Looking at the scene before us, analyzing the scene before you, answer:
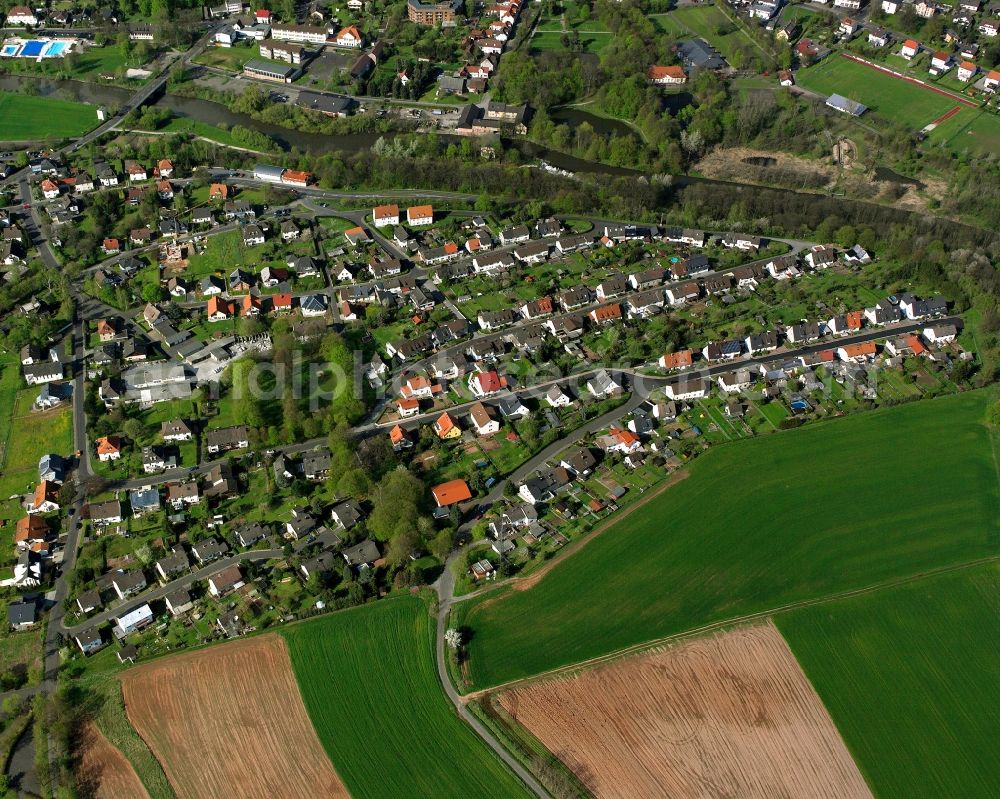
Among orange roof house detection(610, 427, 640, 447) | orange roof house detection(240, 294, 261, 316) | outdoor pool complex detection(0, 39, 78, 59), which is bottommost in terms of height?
orange roof house detection(240, 294, 261, 316)

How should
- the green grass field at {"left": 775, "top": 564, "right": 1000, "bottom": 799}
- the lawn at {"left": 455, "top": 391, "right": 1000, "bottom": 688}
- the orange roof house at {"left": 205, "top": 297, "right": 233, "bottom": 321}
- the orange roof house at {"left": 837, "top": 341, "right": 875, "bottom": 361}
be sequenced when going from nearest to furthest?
the green grass field at {"left": 775, "top": 564, "right": 1000, "bottom": 799} → the lawn at {"left": 455, "top": 391, "right": 1000, "bottom": 688} → the orange roof house at {"left": 837, "top": 341, "right": 875, "bottom": 361} → the orange roof house at {"left": 205, "top": 297, "right": 233, "bottom": 321}

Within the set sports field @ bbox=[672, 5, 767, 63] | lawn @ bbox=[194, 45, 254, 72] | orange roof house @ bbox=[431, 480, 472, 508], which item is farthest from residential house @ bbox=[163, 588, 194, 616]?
sports field @ bbox=[672, 5, 767, 63]

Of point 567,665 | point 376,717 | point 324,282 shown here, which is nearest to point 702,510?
point 567,665

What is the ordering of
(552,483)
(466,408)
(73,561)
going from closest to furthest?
(73,561) → (552,483) → (466,408)

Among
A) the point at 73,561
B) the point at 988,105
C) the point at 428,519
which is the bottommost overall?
the point at 73,561

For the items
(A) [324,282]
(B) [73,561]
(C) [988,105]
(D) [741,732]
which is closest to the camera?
(D) [741,732]

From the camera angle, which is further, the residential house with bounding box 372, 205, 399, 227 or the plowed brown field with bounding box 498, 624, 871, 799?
the residential house with bounding box 372, 205, 399, 227

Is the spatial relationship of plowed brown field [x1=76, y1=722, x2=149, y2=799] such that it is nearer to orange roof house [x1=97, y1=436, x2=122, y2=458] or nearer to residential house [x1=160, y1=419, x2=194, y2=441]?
orange roof house [x1=97, y1=436, x2=122, y2=458]

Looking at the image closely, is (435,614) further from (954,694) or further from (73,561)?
(954,694)

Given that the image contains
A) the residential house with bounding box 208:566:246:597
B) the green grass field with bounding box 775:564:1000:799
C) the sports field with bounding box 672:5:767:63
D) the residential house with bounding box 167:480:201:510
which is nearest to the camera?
the green grass field with bounding box 775:564:1000:799
